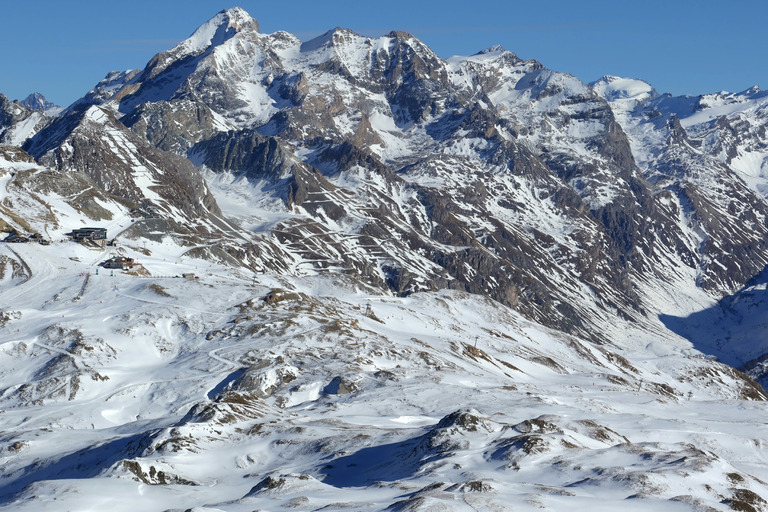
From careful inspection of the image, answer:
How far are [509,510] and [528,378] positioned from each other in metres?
132

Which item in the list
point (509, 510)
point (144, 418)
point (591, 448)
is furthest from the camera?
point (144, 418)

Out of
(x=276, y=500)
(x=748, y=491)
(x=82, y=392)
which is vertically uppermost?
(x=82, y=392)

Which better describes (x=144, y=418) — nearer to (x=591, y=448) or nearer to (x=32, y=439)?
(x=32, y=439)

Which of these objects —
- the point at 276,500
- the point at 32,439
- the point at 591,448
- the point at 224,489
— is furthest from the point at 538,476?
the point at 32,439

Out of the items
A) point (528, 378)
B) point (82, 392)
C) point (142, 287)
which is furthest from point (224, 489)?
point (528, 378)

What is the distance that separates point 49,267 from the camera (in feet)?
634

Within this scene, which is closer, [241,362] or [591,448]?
[591,448]

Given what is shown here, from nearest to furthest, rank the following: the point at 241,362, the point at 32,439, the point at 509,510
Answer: the point at 509,510 < the point at 32,439 < the point at 241,362

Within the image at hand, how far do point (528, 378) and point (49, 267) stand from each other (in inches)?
4663

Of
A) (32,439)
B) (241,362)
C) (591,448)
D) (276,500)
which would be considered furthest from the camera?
(241,362)

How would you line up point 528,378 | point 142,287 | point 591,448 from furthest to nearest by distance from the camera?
point 528,378 → point 142,287 → point 591,448

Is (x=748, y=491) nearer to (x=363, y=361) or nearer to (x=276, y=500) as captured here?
(x=276, y=500)

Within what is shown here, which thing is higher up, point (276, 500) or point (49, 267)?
point (49, 267)

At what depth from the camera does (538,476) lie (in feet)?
273
